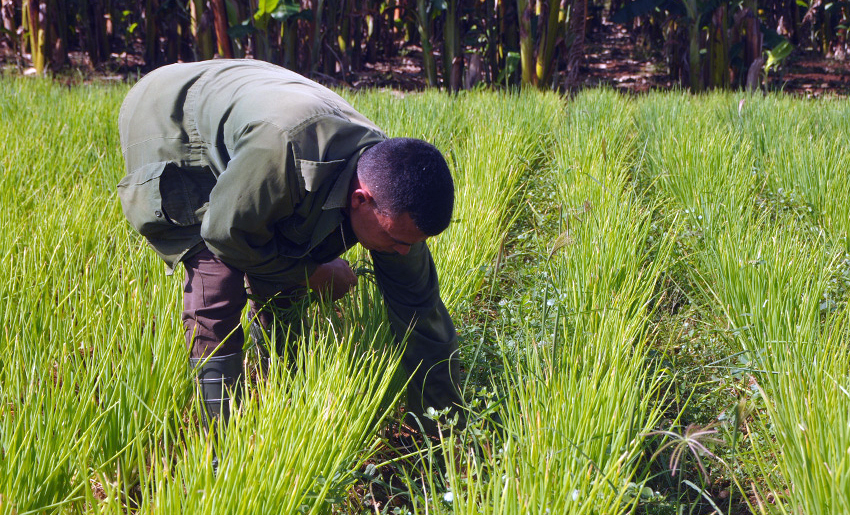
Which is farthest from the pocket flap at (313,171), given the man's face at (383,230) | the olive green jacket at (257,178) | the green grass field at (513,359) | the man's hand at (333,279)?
the man's hand at (333,279)

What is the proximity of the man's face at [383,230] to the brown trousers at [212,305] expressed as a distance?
36 centimetres

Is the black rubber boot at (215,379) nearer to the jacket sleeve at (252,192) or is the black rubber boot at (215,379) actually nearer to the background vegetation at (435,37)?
the jacket sleeve at (252,192)

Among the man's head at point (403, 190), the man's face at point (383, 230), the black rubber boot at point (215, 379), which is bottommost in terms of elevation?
Result: the black rubber boot at point (215, 379)

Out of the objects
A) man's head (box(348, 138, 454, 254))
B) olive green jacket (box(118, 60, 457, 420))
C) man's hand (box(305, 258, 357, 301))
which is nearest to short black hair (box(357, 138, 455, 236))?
man's head (box(348, 138, 454, 254))

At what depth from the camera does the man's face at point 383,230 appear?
1.62 m

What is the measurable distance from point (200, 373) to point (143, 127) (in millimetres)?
643

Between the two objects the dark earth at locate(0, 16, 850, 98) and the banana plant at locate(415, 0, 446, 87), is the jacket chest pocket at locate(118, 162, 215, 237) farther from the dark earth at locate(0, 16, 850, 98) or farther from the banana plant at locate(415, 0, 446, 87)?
the dark earth at locate(0, 16, 850, 98)

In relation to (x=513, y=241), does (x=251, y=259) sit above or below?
above

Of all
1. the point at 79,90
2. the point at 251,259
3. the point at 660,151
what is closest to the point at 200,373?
the point at 251,259

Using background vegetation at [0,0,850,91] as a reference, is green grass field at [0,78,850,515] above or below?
below

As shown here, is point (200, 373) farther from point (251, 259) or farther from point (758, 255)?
point (758, 255)

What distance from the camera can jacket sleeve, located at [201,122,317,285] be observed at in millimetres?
1615

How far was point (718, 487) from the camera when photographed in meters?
1.82

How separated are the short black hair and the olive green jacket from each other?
0.10 m
